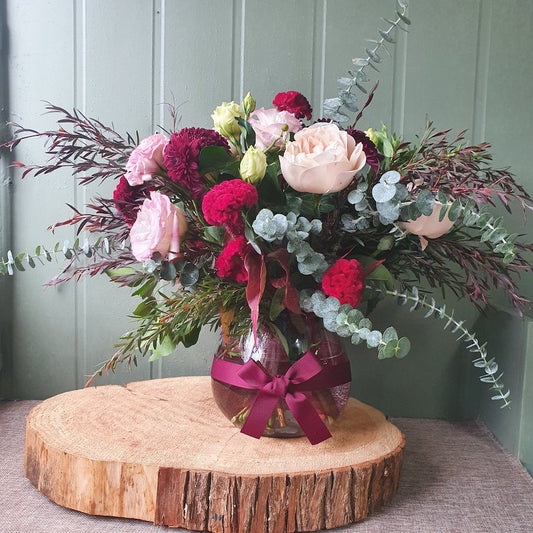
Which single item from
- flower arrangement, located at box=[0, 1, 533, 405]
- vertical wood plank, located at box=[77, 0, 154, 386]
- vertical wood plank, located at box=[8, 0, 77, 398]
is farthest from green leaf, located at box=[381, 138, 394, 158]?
vertical wood plank, located at box=[8, 0, 77, 398]

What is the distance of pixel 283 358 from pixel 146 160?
355 millimetres

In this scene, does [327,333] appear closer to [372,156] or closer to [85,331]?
[372,156]

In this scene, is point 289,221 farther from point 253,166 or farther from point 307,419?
point 307,419

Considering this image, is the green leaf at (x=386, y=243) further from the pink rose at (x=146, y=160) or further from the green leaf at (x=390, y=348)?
the pink rose at (x=146, y=160)

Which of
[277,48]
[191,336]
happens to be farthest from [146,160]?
[277,48]

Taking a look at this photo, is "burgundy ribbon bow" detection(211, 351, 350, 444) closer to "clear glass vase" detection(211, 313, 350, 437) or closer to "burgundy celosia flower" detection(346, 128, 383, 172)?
"clear glass vase" detection(211, 313, 350, 437)

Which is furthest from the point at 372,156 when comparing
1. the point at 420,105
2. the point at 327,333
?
the point at 420,105

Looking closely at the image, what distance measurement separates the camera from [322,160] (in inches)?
32.2

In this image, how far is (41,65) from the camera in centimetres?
131

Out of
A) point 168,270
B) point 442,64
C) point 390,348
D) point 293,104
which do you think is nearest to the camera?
point 390,348

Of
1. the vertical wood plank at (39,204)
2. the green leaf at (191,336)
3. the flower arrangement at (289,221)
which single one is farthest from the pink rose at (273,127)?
the vertical wood plank at (39,204)

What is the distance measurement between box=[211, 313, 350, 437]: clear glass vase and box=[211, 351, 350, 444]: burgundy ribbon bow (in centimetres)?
2

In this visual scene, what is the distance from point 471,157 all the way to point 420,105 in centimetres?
36

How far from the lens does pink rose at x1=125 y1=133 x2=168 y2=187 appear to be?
894mm
